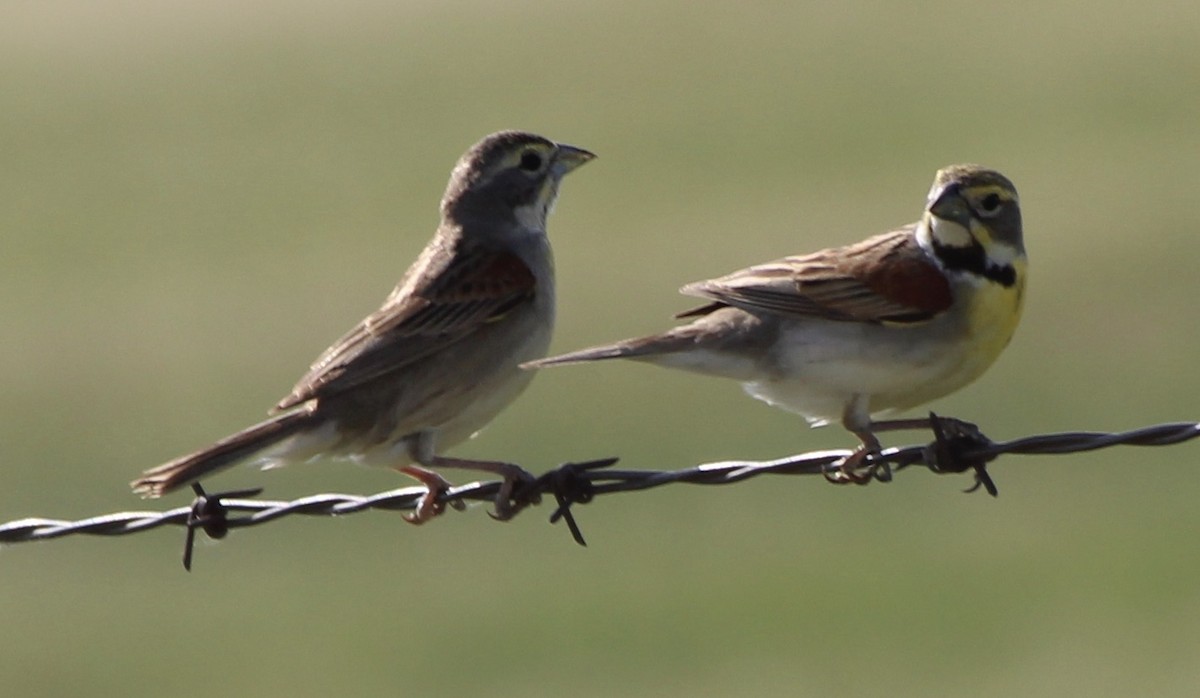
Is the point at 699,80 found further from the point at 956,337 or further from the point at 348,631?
the point at 956,337

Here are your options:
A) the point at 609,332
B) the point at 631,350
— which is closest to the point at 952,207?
the point at 631,350

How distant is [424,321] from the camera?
10312 mm

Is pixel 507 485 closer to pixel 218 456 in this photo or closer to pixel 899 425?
pixel 218 456

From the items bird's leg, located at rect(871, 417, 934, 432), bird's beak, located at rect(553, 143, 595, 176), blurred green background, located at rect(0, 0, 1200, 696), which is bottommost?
blurred green background, located at rect(0, 0, 1200, 696)

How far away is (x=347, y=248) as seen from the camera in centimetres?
3638

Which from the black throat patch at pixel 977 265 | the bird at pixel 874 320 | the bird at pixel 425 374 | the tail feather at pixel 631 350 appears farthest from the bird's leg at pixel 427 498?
the black throat patch at pixel 977 265

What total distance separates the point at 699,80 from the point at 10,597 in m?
29.6

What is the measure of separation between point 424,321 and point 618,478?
2.44 metres

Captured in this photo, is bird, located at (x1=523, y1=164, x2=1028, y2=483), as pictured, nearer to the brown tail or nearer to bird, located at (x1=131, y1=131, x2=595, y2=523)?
bird, located at (x1=131, y1=131, x2=595, y2=523)

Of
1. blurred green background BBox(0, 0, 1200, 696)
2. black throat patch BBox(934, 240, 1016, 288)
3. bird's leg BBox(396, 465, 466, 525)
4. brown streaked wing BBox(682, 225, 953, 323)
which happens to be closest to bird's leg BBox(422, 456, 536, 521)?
bird's leg BBox(396, 465, 466, 525)

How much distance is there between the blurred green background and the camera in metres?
19.6

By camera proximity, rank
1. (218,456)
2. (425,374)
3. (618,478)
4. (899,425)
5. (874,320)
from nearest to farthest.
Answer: (618,478) → (899,425) → (218,456) → (874,320) → (425,374)

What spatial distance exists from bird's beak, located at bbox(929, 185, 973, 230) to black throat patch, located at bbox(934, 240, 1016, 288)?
0.10m

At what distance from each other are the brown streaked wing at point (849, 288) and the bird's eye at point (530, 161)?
1623 mm
